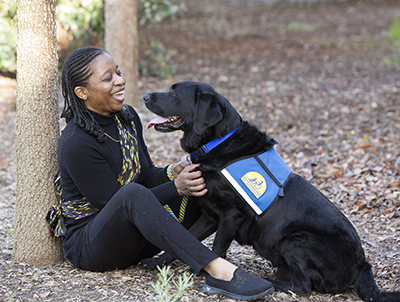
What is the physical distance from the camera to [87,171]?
9.29 ft

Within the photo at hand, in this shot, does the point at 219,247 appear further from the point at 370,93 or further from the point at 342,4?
the point at 342,4

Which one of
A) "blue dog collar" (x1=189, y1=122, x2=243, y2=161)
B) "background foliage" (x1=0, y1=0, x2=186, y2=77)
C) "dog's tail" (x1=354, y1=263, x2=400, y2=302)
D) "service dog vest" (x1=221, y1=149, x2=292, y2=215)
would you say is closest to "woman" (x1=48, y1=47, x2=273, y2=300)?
"blue dog collar" (x1=189, y1=122, x2=243, y2=161)

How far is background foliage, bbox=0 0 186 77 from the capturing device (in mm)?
7668

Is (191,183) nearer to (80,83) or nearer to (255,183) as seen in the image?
(255,183)

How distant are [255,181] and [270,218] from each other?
0.93 ft

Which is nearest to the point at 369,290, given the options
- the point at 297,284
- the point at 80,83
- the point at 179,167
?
the point at 297,284

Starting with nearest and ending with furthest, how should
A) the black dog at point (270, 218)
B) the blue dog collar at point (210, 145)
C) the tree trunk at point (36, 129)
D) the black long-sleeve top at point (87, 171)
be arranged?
the black long-sleeve top at point (87, 171), the black dog at point (270, 218), the tree trunk at point (36, 129), the blue dog collar at point (210, 145)

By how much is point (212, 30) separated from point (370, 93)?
8205mm

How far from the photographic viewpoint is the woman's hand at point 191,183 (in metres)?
3.04

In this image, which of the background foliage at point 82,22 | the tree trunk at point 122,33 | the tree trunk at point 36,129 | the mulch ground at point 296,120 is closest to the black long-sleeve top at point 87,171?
the tree trunk at point 36,129

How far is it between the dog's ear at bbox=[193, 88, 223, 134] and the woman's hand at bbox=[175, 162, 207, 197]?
30 centimetres

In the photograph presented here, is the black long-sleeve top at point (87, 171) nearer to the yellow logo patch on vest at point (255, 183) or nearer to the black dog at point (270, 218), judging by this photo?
the black dog at point (270, 218)

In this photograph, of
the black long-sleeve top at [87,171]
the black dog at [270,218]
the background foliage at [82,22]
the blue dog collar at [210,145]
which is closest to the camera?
the black long-sleeve top at [87,171]

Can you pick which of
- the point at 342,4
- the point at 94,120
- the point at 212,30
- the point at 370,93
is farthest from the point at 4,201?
the point at 342,4
